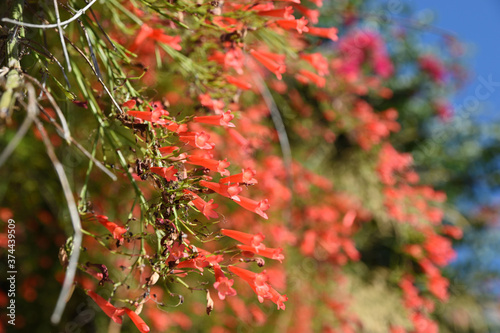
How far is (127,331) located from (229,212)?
857mm

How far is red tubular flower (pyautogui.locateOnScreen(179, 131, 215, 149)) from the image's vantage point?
875 millimetres

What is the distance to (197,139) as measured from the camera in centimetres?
88

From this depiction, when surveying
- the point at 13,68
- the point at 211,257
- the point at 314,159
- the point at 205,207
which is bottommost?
the point at 314,159

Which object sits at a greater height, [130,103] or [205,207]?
[130,103]

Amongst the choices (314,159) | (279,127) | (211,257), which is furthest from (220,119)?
(314,159)

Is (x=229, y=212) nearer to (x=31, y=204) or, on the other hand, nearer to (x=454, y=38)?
(x=31, y=204)

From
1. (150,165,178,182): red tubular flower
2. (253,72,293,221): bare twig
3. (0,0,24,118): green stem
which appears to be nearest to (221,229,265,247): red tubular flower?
(150,165,178,182): red tubular flower

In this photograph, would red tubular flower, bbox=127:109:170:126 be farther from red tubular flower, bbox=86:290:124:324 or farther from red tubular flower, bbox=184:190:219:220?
red tubular flower, bbox=86:290:124:324

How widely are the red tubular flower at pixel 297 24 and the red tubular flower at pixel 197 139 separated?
0.42m

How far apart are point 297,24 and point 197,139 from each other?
0.47m

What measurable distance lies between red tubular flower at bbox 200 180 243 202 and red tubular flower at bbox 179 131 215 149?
0.25 feet

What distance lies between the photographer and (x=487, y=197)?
4629 mm

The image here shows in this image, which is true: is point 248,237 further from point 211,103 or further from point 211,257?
point 211,103

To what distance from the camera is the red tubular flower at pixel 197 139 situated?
0.88 metres
